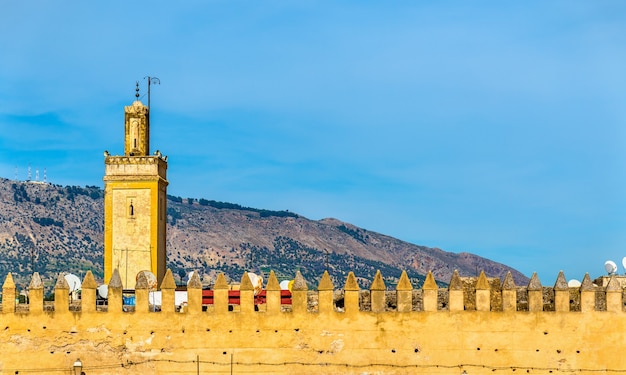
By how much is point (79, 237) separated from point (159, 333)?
137 m

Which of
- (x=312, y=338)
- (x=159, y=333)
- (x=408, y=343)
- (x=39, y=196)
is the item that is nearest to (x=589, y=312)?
(x=408, y=343)

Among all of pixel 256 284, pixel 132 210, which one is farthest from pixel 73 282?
pixel 132 210

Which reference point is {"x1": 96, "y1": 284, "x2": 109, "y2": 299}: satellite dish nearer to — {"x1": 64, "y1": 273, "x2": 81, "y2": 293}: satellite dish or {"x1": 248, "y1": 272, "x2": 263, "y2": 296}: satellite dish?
{"x1": 64, "y1": 273, "x2": 81, "y2": 293}: satellite dish

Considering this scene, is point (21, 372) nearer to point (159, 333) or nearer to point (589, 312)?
point (159, 333)

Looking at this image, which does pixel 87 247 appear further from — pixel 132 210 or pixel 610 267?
pixel 610 267

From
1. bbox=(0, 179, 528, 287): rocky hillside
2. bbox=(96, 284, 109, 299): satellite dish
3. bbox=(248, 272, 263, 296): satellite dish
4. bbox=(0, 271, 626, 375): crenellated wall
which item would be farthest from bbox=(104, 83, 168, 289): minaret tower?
bbox=(0, 179, 528, 287): rocky hillside

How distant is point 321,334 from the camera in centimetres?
3572

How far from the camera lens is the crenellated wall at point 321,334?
3575cm

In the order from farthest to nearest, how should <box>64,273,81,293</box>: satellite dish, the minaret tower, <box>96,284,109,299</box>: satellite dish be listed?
1. the minaret tower
2. <box>64,273,81,293</box>: satellite dish
3. <box>96,284,109,299</box>: satellite dish

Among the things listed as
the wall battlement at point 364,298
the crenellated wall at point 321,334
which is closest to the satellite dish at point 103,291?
the wall battlement at point 364,298

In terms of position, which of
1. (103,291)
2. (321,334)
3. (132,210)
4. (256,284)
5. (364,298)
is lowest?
(321,334)

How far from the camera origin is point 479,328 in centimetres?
3581

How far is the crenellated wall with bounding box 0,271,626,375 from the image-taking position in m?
35.8

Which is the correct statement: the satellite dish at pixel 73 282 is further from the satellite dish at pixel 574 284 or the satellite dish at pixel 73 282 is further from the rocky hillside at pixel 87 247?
the rocky hillside at pixel 87 247
